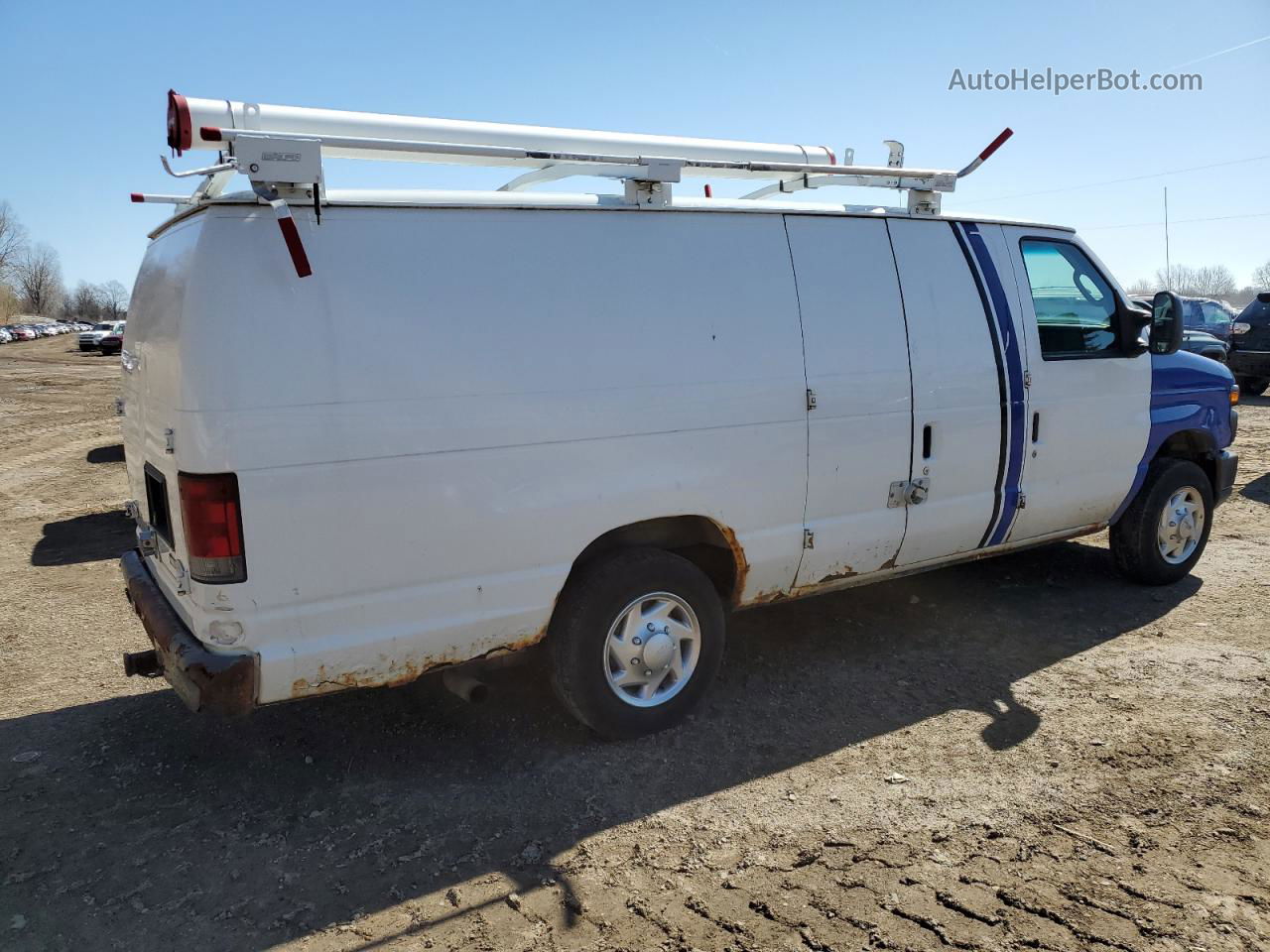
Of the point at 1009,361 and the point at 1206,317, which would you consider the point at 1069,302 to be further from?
the point at 1206,317

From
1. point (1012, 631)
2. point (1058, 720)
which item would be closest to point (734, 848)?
point (1058, 720)

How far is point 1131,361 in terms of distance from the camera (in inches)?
225

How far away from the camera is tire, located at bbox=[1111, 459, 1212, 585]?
6.07 metres

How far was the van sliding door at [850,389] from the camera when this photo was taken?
14.5 feet

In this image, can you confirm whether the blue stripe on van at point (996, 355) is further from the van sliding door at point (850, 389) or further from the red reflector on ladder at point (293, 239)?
the red reflector on ladder at point (293, 239)

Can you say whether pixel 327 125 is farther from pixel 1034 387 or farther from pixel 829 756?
pixel 1034 387

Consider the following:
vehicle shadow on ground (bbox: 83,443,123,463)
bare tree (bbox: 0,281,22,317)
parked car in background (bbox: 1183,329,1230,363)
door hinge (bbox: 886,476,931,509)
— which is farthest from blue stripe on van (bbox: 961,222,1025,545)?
bare tree (bbox: 0,281,22,317)

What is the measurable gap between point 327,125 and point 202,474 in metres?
1.45

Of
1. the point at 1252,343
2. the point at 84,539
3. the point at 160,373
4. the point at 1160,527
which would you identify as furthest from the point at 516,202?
the point at 1252,343

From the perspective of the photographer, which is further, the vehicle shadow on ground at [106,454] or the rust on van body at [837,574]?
the vehicle shadow on ground at [106,454]

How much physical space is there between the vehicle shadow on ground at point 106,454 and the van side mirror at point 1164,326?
11871 mm

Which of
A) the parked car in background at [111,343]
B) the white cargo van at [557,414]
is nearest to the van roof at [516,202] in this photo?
the white cargo van at [557,414]

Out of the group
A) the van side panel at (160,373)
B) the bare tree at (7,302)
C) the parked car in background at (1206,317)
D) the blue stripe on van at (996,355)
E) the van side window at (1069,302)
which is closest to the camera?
the van side panel at (160,373)

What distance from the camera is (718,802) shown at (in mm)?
3754
